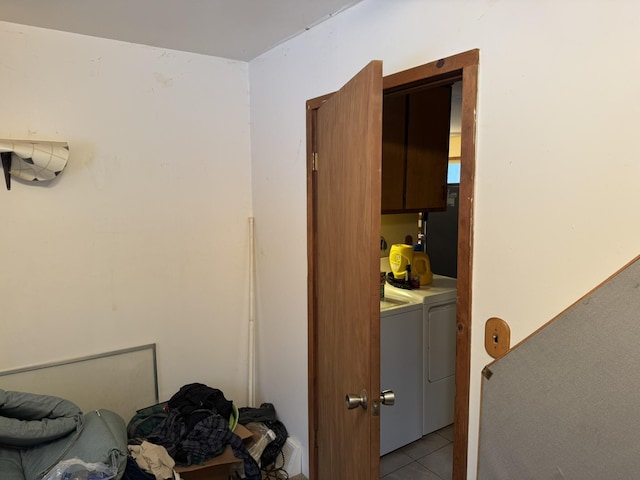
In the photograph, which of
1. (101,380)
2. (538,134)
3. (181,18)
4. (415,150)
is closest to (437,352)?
(415,150)

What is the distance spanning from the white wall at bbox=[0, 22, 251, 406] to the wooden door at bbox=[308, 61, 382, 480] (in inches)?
29.6

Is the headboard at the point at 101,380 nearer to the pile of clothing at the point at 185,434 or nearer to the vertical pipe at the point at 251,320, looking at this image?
the pile of clothing at the point at 185,434

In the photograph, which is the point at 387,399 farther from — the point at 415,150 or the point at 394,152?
the point at 415,150

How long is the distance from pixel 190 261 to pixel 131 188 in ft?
1.71

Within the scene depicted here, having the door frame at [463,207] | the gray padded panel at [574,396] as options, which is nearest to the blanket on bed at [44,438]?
the door frame at [463,207]

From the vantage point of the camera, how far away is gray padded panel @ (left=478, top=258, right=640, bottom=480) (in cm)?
102

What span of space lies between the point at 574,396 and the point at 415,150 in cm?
198

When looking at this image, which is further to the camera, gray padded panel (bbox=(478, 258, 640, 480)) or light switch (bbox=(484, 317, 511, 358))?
light switch (bbox=(484, 317, 511, 358))

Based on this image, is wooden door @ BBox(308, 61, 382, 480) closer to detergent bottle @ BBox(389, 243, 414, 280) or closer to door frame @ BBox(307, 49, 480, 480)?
door frame @ BBox(307, 49, 480, 480)

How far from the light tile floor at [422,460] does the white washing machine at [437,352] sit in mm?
71

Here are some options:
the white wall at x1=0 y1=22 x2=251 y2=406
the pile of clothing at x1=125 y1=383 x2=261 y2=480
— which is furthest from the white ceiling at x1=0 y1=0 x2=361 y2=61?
the pile of clothing at x1=125 y1=383 x2=261 y2=480

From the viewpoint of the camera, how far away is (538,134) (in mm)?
1252

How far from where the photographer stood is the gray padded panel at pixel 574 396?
1.02 meters

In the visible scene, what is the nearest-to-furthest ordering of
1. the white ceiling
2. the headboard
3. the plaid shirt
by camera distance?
1. the white ceiling
2. the plaid shirt
3. the headboard
